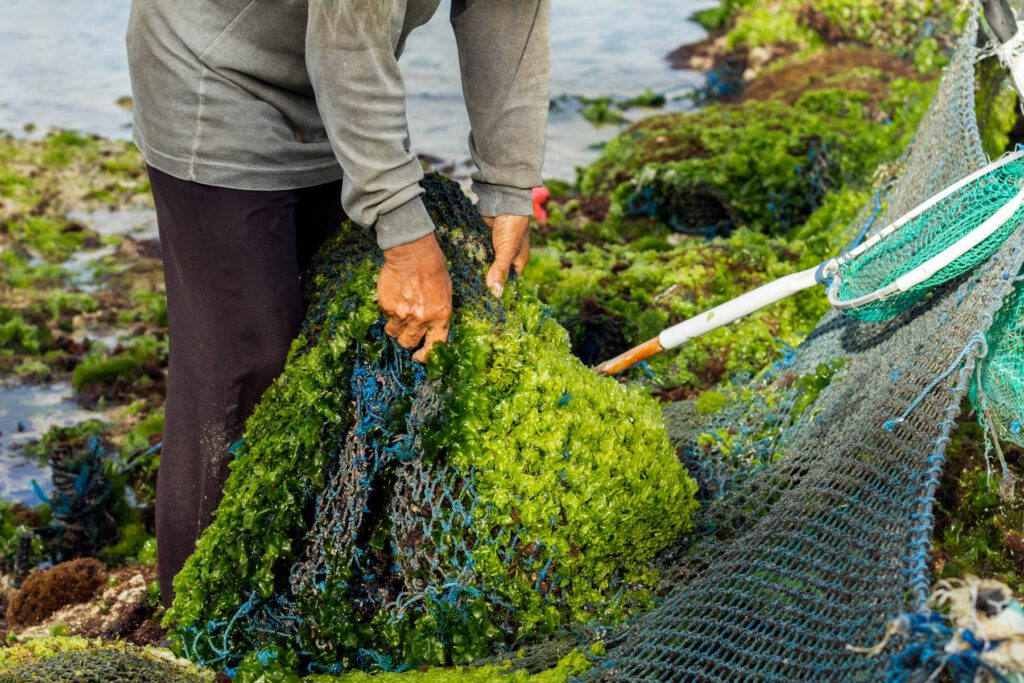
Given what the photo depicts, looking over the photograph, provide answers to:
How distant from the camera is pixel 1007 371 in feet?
9.34

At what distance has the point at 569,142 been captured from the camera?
1008cm

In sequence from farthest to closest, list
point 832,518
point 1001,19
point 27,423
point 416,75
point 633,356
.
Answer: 1. point 416,75
2. point 27,423
3. point 633,356
4. point 1001,19
5. point 832,518

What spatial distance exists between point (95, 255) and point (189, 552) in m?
5.05

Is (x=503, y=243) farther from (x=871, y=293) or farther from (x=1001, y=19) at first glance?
(x=1001, y=19)

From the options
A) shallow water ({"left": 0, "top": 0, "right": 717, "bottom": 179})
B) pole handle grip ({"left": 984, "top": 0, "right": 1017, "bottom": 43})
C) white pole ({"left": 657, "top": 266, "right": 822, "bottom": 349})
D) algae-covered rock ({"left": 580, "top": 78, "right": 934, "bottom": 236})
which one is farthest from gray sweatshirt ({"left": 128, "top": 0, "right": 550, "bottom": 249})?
shallow water ({"left": 0, "top": 0, "right": 717, "bottom": 179})

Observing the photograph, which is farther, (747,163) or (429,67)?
(429,67)

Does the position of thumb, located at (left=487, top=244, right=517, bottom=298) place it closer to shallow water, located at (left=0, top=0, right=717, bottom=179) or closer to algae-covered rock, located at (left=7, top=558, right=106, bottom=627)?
algae-covered rock, located at (left=7, top=558, right=106, bottom=627)

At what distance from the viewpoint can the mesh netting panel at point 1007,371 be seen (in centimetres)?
282

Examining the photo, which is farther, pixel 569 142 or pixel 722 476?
pixel 569 142

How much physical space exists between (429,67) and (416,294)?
1048cm

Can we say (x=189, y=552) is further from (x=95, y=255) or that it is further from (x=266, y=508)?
(x=95, y=255)

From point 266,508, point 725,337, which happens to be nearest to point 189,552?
point 266,508

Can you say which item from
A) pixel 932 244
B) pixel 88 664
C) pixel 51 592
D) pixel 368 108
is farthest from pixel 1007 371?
pixel 51 592

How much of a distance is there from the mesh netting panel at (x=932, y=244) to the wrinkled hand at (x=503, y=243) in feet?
4.19
